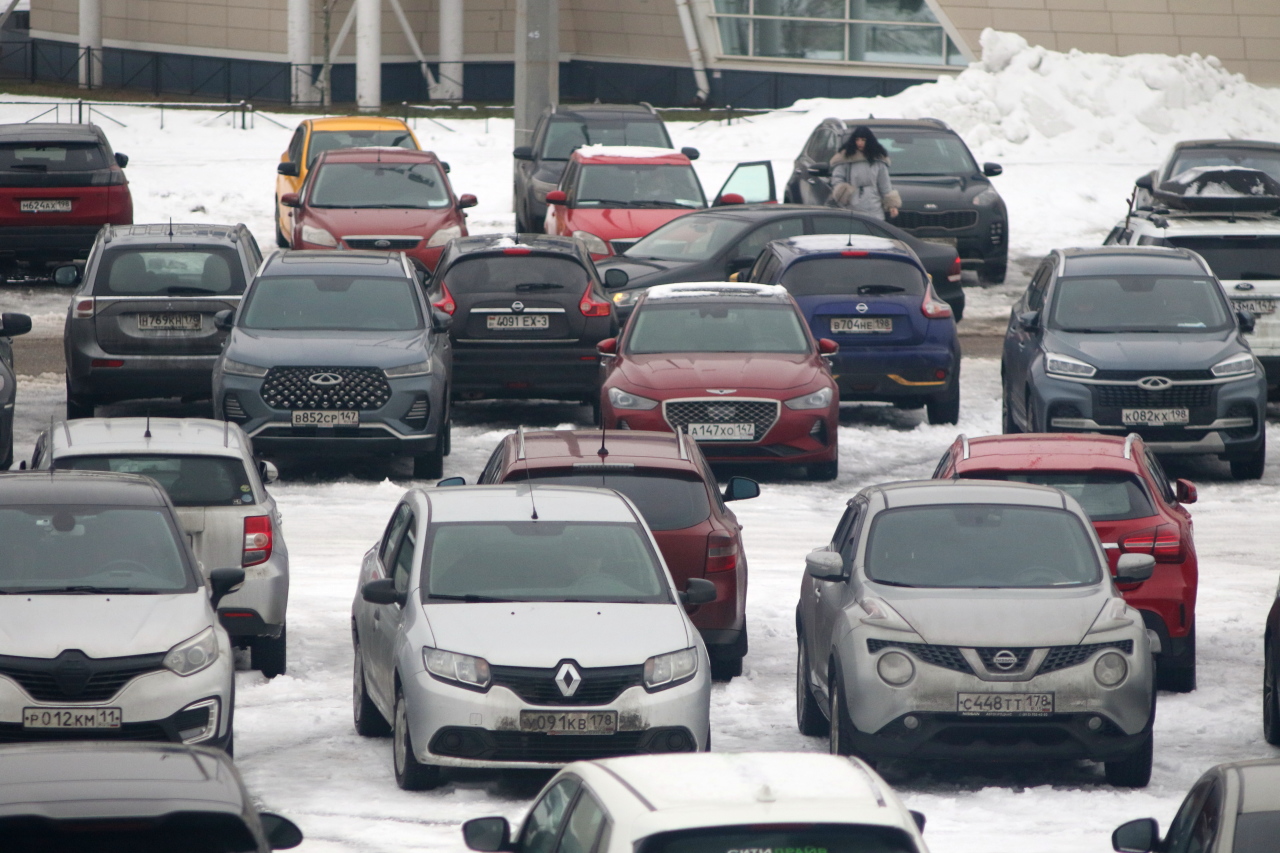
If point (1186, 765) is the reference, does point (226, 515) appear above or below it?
above

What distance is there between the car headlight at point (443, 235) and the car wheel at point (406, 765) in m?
14.5

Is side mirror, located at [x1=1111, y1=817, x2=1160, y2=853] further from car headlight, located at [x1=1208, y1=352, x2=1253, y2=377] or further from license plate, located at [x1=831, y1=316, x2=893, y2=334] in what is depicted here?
license plate, located at [x1=831, y1=316, x2=893, y2=334]

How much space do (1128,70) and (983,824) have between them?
2965 cm

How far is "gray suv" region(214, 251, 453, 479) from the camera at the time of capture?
1664cm

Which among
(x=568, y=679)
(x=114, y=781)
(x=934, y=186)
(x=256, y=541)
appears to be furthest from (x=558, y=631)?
(x=934, y=186)

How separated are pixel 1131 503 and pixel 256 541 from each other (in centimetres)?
462

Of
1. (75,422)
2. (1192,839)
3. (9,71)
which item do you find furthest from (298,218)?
(9,71)

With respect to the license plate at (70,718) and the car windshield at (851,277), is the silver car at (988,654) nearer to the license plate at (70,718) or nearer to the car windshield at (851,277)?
the license plate at (70,718)

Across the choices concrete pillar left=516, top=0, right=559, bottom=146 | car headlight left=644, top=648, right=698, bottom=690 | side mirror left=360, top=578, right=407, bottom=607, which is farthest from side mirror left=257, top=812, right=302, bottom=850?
concrete pillar left=516, top=0, right=559, bottom=146

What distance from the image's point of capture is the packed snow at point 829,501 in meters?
9.35

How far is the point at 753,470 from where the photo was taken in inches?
703

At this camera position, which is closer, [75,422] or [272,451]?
[75,422]

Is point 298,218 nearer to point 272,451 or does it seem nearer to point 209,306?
point 209,306

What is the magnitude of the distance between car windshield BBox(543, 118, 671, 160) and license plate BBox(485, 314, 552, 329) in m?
9.90
